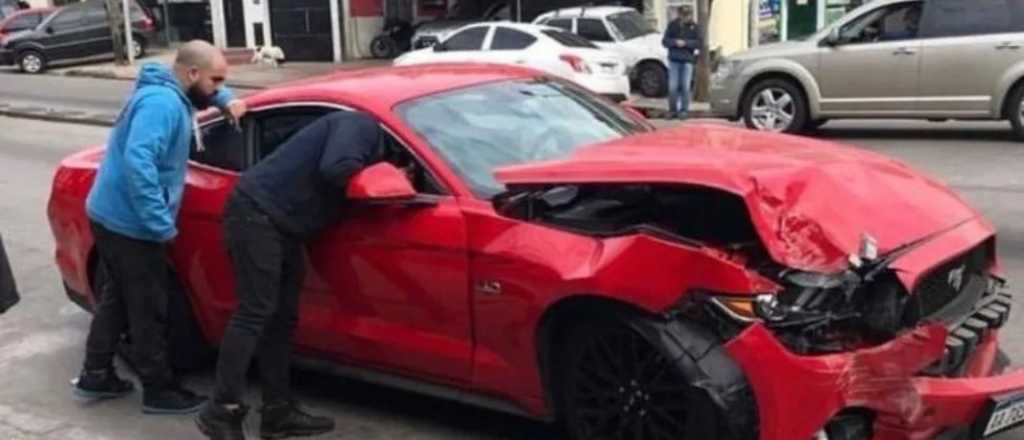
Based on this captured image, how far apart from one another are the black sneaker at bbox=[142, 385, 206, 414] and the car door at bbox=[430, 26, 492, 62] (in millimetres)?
15910

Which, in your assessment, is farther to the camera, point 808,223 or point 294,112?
point 294,112

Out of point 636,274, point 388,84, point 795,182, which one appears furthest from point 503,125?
point 795,182

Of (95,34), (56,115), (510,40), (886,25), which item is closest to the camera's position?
(886,25)

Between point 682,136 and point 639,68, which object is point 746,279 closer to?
point 682,136

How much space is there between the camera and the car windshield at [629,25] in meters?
23.2

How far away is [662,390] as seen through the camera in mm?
4227

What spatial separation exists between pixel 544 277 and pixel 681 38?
48.4 ft

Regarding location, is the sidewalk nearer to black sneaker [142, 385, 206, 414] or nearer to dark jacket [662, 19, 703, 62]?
dark jacket [662, 19, 703, 62]

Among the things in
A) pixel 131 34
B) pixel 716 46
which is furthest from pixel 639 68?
pixel 131 34

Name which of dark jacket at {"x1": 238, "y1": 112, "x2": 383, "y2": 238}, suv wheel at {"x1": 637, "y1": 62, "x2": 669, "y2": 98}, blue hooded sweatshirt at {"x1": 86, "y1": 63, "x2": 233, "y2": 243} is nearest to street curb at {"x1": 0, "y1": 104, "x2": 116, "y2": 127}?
suv wheel at {"x1": 637, "y1": 62, "x2": 669, "y2": 98}

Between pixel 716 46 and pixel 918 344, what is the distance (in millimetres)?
21915

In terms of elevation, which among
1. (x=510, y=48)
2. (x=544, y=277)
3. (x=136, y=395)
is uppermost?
(x=544, y=277)

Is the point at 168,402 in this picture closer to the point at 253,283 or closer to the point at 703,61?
the point at 253,283

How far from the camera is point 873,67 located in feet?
47.3
